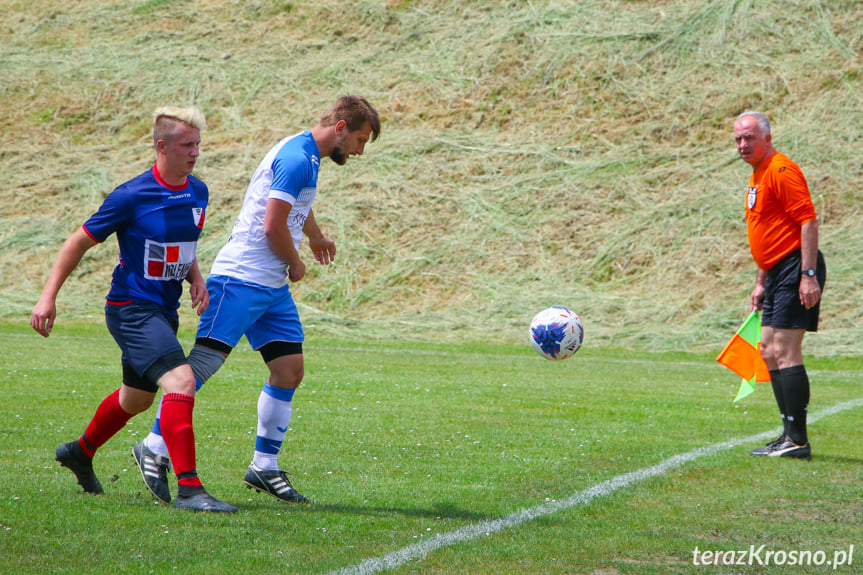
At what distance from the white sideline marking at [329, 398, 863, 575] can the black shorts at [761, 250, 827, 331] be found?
118 cm

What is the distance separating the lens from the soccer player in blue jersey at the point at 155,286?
18.1ft

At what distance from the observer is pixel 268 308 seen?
20.0 ft

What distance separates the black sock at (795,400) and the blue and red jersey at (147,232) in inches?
201

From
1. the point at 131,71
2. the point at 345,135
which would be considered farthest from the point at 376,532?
the point at 131,71

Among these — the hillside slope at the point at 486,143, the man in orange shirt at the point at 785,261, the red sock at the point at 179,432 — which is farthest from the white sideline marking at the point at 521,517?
the hillside slope at the point at 486,143

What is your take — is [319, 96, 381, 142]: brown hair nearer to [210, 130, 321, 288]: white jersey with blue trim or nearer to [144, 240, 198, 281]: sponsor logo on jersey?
[210, 130, 321, 288]: white jersey with blue trim

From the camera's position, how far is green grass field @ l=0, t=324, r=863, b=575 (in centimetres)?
485

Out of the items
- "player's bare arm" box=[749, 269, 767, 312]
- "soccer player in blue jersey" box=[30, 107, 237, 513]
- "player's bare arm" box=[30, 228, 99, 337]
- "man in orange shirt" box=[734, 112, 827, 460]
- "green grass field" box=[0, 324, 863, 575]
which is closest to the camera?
"green grass field" box=[0, 324, 863, 575]

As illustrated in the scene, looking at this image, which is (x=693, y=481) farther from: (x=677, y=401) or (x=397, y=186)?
(x=397, y=186)

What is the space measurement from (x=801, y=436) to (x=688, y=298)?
45.7 ft

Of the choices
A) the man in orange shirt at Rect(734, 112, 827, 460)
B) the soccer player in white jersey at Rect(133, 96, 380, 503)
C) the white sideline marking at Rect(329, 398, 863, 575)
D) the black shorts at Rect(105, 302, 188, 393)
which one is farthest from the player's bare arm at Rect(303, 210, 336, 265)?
the man in orange shirt at Rect(734, 112, 827, 460)

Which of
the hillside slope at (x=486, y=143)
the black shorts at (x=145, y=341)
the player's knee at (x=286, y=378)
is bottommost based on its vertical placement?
the player's knee at (x=286, y=378)

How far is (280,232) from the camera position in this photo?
585 cm

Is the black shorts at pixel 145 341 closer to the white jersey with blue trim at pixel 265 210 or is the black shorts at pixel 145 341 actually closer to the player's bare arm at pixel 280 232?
the white jersey with blue trim at pixel 265 210
